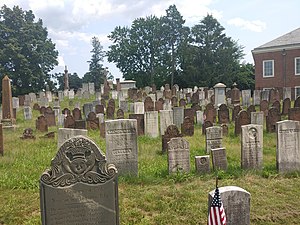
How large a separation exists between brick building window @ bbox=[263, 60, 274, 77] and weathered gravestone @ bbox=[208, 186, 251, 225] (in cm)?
3219

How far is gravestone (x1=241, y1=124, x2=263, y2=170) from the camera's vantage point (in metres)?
8.63

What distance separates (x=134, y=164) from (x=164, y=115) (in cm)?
552

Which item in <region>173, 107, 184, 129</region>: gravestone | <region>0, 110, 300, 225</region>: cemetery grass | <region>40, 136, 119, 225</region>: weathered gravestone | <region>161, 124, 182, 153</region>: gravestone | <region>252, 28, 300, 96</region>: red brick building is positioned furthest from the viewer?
<region>252, 28, 300, 96</region>: red brick building

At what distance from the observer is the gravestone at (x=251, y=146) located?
863 centimetres

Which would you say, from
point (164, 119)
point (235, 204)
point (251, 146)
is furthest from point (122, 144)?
point (164, 119)

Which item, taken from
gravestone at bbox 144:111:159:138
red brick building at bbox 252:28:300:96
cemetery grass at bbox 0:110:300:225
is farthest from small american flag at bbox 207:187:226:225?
Result: red brick building at bbox 252:28:300:96

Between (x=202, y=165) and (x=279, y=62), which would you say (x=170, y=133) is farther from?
(x=279, y=62)

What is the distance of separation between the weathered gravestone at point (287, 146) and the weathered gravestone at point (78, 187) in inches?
212

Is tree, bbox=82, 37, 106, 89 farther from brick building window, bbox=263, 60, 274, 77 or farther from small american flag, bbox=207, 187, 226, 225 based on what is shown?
small american flag, bbox=207, 187, 226, 225

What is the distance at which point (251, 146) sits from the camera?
8719 millimetres

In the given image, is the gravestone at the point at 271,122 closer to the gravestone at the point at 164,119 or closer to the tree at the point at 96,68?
the gravestone at the point at 164,119

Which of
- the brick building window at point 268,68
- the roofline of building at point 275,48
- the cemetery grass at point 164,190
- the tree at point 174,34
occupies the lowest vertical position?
the cemetery grass at point 164,190

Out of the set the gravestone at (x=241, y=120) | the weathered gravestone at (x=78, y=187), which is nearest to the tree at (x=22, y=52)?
the gravestone at (x=241, y=120)

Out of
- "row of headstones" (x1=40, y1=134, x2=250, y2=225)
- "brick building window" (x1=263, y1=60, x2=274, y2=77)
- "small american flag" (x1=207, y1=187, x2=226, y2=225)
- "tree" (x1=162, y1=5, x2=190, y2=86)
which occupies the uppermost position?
"tree" (x1=162, y1=5, x2=190, y2=86)
